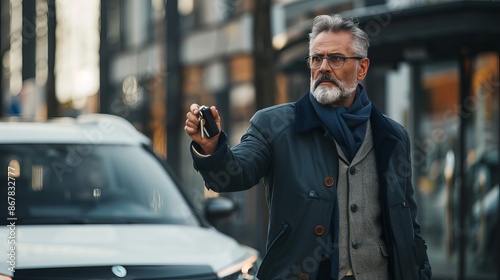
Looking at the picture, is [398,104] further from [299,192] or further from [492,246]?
[299,192]

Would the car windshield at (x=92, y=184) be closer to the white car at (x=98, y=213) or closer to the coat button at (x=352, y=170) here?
the white car at (x=98, y=213)

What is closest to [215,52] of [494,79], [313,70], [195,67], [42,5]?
[195,67]

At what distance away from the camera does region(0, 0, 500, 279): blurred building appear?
32.9ft

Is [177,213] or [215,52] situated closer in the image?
[177,213]

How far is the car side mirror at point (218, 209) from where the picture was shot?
6516 mm

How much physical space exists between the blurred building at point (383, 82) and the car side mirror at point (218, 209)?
11.6 ft

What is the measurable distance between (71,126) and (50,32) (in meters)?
11.4

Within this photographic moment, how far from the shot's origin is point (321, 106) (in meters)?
4.06

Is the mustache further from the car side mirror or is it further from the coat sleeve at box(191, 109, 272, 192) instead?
the car side mirror

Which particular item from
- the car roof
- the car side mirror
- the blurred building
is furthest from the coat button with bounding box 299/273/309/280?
the blurred building

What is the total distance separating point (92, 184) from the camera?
6402 millimetres

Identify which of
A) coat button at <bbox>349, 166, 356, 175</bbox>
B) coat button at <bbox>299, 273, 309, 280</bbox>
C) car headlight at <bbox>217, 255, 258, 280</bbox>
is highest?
coat button at <bbox>349, 166, 356, 175</bbox>

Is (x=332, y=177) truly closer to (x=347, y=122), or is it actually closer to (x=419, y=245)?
(x=347, y=122)

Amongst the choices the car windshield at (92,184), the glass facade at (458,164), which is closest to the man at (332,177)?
the car windshield at (92,184)
